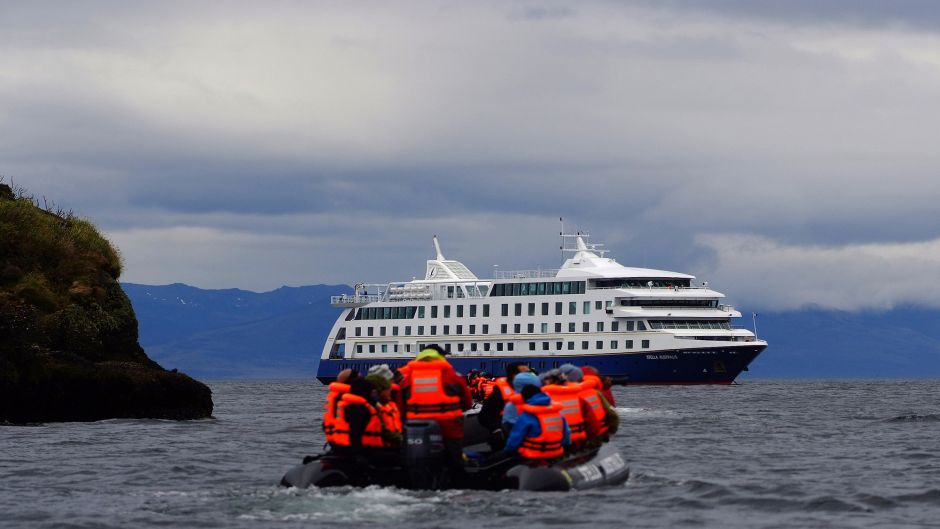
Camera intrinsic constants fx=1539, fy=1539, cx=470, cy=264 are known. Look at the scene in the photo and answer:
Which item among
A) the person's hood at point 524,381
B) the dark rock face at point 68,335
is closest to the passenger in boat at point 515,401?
the person's hood at point 524,381

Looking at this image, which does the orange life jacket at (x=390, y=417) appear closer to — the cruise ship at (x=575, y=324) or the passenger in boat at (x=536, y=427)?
the passenger in boat at (x=536, y=427)

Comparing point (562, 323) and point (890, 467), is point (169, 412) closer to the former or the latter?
point (890, 467)

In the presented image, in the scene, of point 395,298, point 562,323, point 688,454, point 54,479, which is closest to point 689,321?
point 562,323

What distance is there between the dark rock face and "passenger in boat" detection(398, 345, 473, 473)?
24649mm

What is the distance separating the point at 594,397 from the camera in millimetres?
28391

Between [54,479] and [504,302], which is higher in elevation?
[504,302]

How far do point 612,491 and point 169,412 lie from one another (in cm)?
2948

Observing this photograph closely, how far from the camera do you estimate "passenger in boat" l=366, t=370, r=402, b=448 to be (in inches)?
1053

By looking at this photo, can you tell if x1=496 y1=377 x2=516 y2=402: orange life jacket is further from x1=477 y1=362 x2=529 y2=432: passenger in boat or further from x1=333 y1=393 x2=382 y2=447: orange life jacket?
x1=333 y1=393 x2=382 y2=447: orange life jacket

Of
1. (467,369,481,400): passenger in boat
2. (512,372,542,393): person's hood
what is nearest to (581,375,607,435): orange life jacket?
(512,372,542,393): person's hood

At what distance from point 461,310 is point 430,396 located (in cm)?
9954

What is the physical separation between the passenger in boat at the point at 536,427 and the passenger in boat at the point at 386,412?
2.05 meters

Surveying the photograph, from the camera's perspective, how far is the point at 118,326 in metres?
56.4

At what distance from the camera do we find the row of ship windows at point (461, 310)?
388ft
